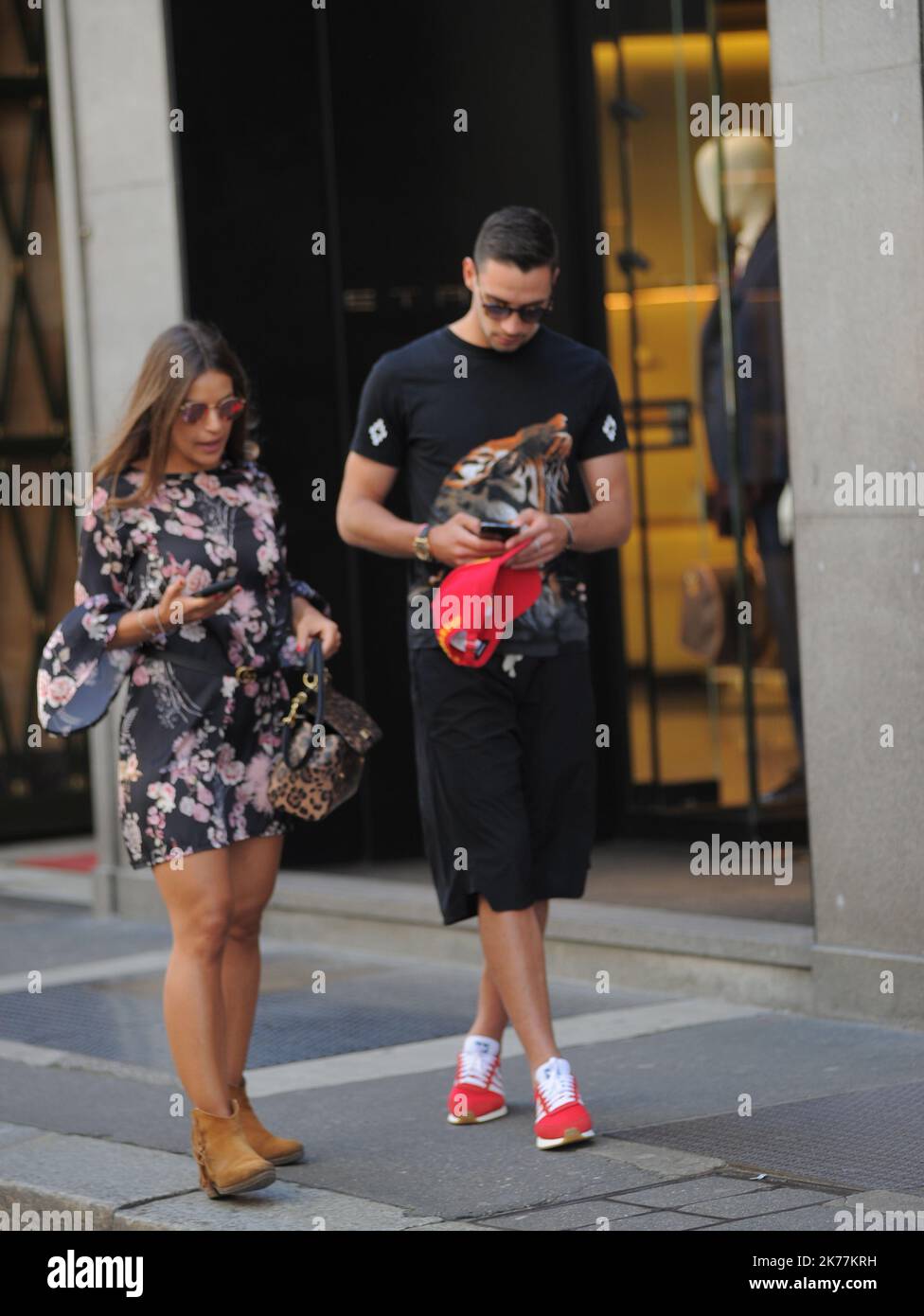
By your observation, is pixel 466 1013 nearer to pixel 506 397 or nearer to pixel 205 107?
pixel 506 397

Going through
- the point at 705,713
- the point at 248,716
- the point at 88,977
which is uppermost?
the point at 248,716

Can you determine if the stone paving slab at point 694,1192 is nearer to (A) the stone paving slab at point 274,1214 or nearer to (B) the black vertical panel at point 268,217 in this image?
(A) the stone paving slab at point 274,1214

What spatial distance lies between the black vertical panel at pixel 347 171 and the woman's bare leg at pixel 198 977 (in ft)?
12.9

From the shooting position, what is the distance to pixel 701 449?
9.16 m

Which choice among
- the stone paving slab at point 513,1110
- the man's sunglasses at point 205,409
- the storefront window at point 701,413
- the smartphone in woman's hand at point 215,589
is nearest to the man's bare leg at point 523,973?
the stone paving slab at point 513,1110

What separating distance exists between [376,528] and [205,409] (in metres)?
0.64

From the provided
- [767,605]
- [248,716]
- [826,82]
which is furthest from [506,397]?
[767,605]

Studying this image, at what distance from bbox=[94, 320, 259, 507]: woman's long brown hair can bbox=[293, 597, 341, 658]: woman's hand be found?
18.6 inches

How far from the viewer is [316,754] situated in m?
5.28

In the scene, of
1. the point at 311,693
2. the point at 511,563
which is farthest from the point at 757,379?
the point at 311,693

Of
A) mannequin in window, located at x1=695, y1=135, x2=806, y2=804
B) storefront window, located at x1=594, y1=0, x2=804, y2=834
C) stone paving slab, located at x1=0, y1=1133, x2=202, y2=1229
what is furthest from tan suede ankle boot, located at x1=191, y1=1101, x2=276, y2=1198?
mannequin in window, located at x1=695, y1=135, x2=806, y2=804

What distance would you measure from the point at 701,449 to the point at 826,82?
270cm

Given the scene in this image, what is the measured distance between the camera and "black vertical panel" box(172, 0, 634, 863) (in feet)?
29.6

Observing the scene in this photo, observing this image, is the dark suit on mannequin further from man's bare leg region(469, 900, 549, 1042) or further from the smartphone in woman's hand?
the smartphone in woman's hand
